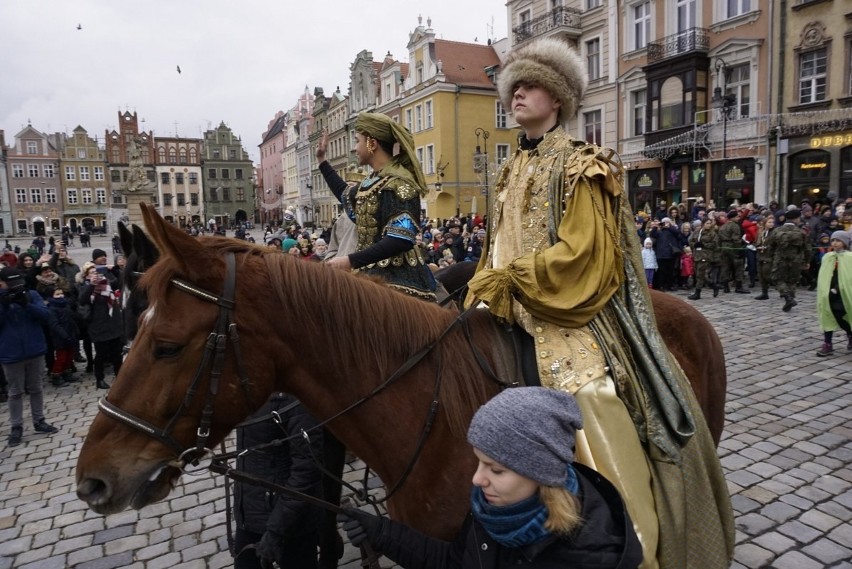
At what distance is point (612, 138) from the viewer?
1174 inches

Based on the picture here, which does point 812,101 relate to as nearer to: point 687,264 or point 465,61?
point 687,264

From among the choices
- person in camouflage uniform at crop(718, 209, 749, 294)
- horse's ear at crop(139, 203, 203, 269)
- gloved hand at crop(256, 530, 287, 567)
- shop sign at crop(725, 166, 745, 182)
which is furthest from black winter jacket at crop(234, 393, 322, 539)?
shop sign at crop(725, 166, 745, 182)

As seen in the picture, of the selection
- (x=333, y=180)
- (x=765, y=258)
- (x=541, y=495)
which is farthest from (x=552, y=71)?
(x=765, y=258)

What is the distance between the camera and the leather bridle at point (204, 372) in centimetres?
203

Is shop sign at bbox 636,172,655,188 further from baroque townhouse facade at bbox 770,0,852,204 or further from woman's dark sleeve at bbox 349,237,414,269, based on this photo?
woman's dark sleeve at bbox 349,237,414,269

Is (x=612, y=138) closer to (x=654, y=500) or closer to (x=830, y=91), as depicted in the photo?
(x=830, y=91)

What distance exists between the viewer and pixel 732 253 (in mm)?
14883

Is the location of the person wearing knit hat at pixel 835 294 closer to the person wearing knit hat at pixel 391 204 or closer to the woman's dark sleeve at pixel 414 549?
the person wearing knit hat at pixel 391 204

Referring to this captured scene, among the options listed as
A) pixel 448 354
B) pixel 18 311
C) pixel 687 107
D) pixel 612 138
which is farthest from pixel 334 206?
pixel 448 354

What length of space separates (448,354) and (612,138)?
99.1ft

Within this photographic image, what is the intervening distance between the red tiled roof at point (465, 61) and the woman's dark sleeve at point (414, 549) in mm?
42321

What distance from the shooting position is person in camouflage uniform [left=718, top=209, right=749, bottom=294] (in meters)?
14.7

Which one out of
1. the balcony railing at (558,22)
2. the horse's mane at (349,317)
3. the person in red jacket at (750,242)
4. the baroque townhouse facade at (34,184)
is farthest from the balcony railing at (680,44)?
the baroque townhouse facade at (34,184)

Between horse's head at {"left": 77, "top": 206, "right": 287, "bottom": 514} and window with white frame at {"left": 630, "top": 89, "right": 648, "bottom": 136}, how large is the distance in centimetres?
2955
